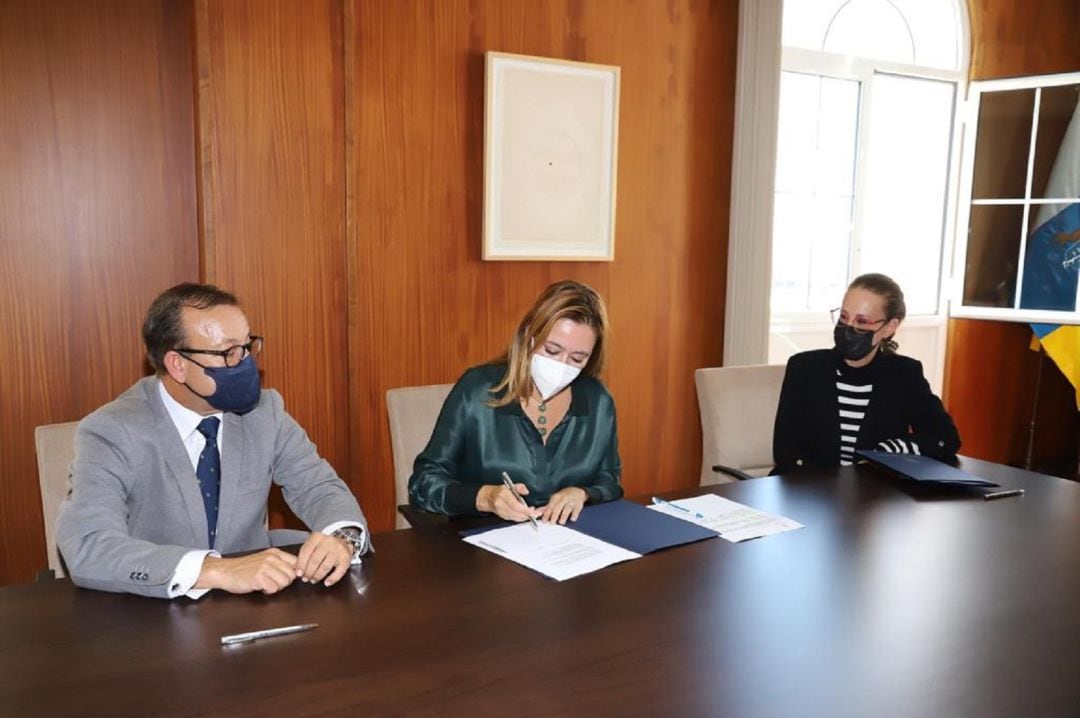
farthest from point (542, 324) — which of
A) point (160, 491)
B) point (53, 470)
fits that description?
point (53, 470)

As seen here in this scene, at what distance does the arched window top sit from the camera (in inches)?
181

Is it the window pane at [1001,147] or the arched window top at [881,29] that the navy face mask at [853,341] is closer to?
the arched window top at [881,29]

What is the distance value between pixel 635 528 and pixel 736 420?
1222 mm

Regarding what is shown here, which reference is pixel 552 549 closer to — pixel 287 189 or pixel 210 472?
pixel 210 472

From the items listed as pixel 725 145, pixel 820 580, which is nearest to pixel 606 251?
pixel 725 145

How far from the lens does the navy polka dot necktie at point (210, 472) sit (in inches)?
75.7

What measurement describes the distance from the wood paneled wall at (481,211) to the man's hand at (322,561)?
1.69 metres

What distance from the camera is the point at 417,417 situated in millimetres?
2562

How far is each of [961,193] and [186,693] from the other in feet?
16.8

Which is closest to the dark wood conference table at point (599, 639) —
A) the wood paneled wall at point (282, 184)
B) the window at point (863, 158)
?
the wood paneled wall at point (282, 184)

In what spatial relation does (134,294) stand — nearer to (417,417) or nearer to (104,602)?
(417,417)

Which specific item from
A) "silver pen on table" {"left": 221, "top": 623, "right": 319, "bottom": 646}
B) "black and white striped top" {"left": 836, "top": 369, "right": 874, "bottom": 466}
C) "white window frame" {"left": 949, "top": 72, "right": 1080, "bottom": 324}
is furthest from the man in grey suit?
"white window frame" {"left": 949, "top": 72, "right": 1080, "bottom": 324}

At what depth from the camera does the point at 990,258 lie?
5223 mm

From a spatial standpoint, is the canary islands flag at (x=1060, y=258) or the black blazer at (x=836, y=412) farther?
the canary islands flag at (x=1060, y=258)
